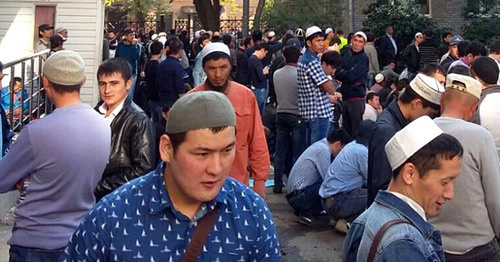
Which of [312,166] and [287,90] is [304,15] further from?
[312,166]

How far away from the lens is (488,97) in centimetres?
561

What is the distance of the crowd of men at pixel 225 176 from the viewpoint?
2.42 m

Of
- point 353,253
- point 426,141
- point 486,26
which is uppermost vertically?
point 486,26

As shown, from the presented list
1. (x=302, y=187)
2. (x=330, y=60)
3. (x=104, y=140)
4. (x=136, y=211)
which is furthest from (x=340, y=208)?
(x=136, y=211)

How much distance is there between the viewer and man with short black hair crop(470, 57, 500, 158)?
18.0 feet

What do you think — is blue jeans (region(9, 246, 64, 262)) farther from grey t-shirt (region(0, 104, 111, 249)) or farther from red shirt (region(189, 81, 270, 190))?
red shirt (region(189, 81, 270, 190))

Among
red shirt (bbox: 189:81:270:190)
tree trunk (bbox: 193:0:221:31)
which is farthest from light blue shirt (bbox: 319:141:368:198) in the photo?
tree trunk (bbox: 193:0:221:31)

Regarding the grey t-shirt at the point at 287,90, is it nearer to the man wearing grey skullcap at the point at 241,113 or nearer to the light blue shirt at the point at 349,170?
the light blue shirt at the point at 349,170

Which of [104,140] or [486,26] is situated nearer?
[104,140]

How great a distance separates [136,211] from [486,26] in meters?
21.8

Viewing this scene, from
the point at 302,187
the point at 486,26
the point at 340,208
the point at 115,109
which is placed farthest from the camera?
the point at 486,26

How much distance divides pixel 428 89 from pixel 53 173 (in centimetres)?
239

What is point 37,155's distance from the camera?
386cm

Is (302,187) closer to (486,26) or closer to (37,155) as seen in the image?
(37,155)
